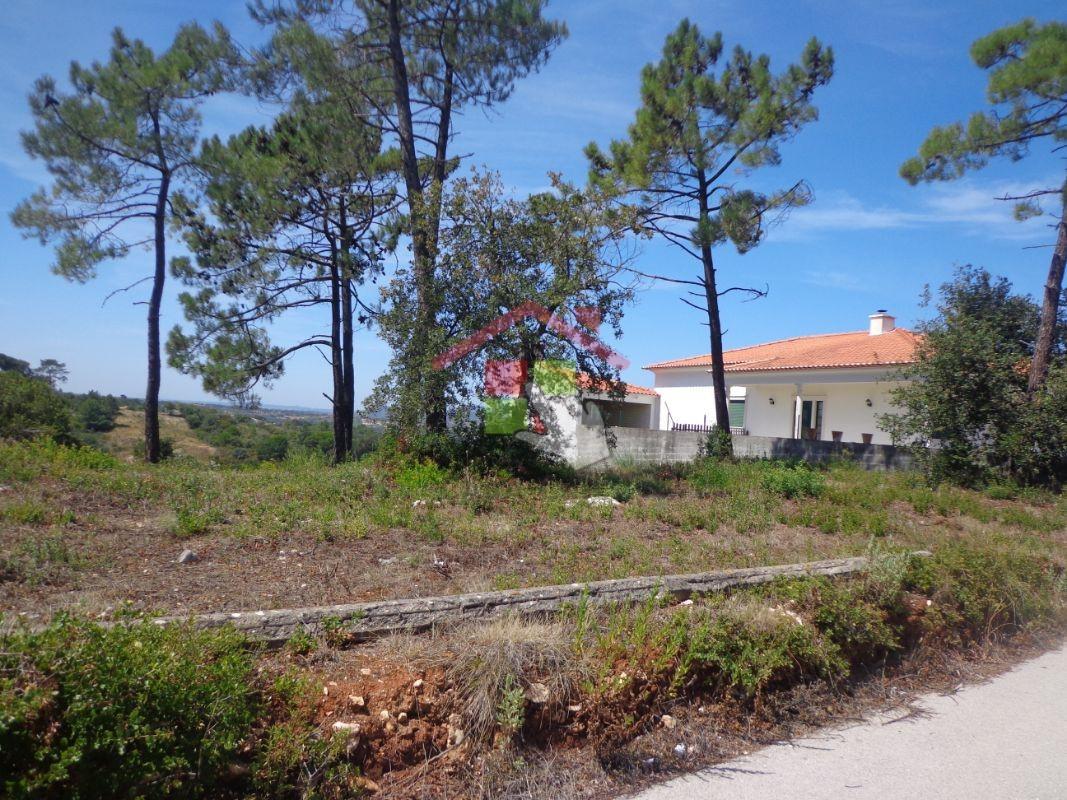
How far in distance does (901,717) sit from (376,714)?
10.4 feet

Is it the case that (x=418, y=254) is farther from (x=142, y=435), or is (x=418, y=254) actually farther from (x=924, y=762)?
(x=142, y=435)

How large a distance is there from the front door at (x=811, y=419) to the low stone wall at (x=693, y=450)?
620cm

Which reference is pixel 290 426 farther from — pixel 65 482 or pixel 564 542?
pixel 564 542

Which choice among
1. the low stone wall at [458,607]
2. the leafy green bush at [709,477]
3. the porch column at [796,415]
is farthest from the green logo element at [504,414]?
the porch column at [796,415]

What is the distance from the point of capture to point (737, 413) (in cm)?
2539

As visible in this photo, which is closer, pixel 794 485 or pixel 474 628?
pixel 474 628

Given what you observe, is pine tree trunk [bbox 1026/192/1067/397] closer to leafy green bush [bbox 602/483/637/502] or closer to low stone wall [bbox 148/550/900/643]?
leafy green bush [bbox 602/483/637/502]

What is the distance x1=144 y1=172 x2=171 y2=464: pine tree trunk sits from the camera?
15961mm

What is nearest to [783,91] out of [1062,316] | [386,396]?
[1062,316]

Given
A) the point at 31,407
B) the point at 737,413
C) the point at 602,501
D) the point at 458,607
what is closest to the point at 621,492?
the point at 602,501

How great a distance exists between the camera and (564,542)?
6.91 meters

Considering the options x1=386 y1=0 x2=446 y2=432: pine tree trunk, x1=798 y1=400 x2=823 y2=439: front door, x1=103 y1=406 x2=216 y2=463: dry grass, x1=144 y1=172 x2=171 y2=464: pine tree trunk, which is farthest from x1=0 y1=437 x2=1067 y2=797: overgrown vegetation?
x1=798 y1=400 x2=823 y2=439: front door

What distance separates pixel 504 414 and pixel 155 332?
982cm

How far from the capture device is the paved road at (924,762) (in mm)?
3293
